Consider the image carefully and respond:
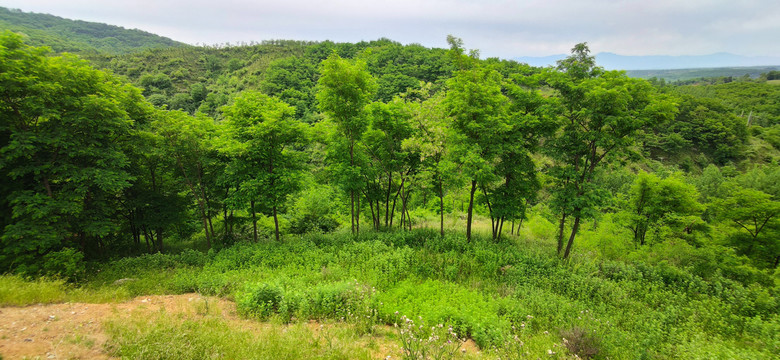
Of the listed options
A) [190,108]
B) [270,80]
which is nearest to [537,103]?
[270,80]

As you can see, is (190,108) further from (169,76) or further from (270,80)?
(169,76)

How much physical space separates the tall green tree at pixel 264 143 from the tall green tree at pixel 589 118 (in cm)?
1381

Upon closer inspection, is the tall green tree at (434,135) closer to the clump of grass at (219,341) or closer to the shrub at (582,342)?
the shrub at (582,342)

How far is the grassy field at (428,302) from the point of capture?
6148 mm

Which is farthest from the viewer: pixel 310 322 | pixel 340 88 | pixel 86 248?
pixel 340 88

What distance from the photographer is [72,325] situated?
20.3 ft

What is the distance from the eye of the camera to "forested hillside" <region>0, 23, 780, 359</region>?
322 inches

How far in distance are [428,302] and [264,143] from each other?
11.5m

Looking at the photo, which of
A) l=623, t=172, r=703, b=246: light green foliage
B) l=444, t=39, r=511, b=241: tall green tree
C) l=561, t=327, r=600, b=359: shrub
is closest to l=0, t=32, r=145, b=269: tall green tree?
l=444, t=39, r=511, b=241: tall green tree

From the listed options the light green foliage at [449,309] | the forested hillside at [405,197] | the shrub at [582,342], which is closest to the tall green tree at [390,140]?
the forested hillside at [405,197]

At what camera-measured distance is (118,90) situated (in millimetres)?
12930

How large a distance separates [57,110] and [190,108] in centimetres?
5794

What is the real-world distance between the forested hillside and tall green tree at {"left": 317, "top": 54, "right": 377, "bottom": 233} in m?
0.09

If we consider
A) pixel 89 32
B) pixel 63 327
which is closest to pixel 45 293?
pixel 63 327
